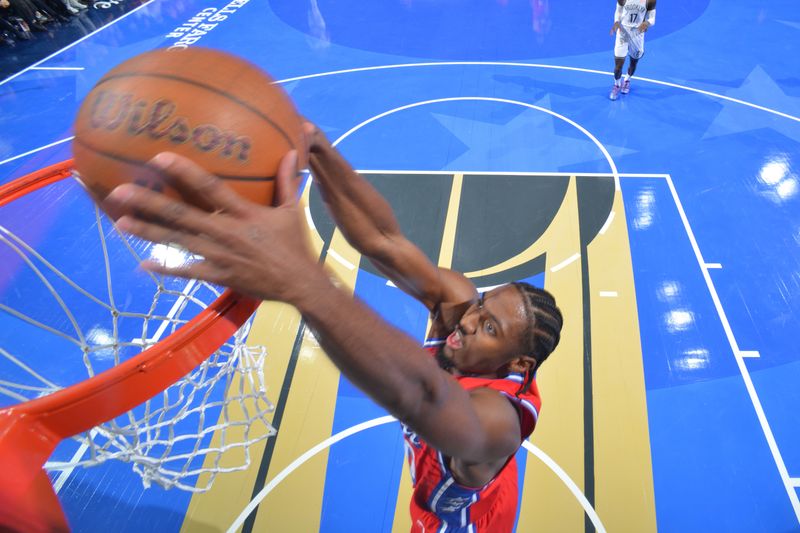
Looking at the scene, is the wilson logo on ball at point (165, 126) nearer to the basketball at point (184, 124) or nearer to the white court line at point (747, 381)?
the basketball at point (184, 124)

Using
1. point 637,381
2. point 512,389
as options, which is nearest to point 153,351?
point 512,389

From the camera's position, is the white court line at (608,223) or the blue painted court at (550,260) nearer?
the blue painted court at (550,260)

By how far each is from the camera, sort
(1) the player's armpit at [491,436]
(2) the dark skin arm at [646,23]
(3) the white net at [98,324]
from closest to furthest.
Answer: (1) the player's armpit at [491,436], (3) the white net at [98,324], (2) the dark skin arm at [646,23]

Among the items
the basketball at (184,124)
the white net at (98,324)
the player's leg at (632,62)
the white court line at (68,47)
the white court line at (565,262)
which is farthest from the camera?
the white court line at (68,47)

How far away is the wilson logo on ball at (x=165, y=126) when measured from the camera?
1.25 m

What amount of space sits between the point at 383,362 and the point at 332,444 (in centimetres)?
258

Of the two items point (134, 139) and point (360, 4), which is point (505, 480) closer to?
point (134, 139)

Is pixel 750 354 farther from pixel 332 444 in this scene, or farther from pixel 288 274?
pixel 288 274

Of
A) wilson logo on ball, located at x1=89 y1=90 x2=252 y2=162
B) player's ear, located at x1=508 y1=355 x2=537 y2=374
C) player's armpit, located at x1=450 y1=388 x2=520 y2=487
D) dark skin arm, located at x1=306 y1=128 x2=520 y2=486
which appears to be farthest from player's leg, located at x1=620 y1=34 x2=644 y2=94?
wilson logo on ball, located at x1=89 y1=90 x2=252 y2=162

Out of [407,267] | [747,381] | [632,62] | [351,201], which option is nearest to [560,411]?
[747,381]

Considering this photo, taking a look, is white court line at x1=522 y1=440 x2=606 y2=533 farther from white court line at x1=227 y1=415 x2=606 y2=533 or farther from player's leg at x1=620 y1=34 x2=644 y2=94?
player's leg at x1=620 y1=34 x2=644 y2=94

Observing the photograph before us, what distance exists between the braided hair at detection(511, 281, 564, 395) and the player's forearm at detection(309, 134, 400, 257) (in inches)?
22.2

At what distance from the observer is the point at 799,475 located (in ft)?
10.5

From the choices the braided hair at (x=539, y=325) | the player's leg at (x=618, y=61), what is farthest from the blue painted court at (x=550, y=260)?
the braided hair at (x=539, y=325)
